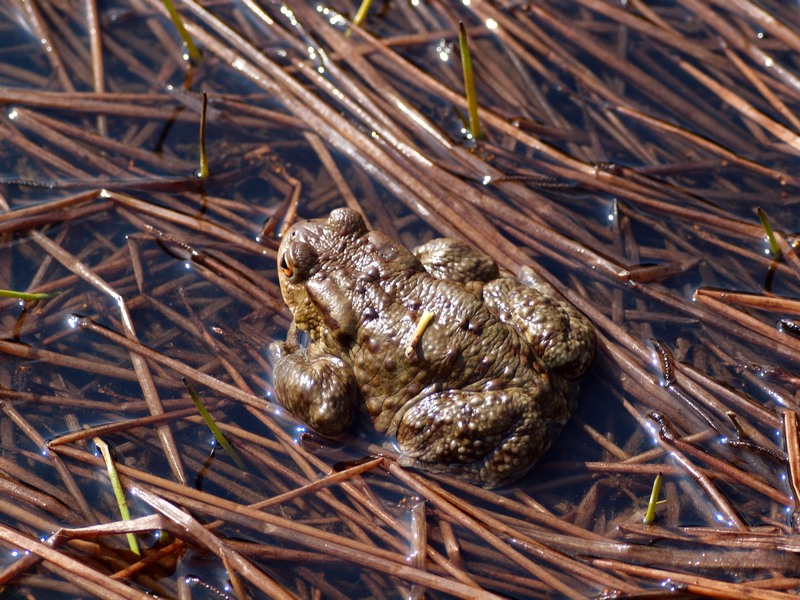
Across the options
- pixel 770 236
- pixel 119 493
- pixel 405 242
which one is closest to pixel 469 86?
pixel 405 242

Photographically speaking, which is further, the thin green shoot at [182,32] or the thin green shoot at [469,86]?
the thin green shoot at [182,32]

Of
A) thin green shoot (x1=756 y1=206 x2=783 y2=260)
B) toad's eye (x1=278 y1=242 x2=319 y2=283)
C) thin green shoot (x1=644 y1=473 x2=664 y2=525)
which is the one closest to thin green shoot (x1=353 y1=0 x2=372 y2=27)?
toad's eye (x1=278 y1=242 x2=319 y2=283)

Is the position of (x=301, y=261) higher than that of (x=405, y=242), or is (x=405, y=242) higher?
(x=301, y=261)

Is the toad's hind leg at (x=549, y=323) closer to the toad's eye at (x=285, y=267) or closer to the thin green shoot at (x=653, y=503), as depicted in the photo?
Answer: the thin green shoot at (x=653, y=503)

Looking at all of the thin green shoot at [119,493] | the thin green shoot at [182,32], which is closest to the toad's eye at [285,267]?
the thin green shoot at [119,493]

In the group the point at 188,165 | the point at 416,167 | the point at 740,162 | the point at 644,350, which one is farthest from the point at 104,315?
the point at 740,162

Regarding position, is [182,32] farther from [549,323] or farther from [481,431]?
[481,431]

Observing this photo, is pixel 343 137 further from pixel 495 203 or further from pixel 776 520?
pixel 776 520

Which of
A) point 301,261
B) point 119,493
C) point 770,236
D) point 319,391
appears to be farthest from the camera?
point 770,236
